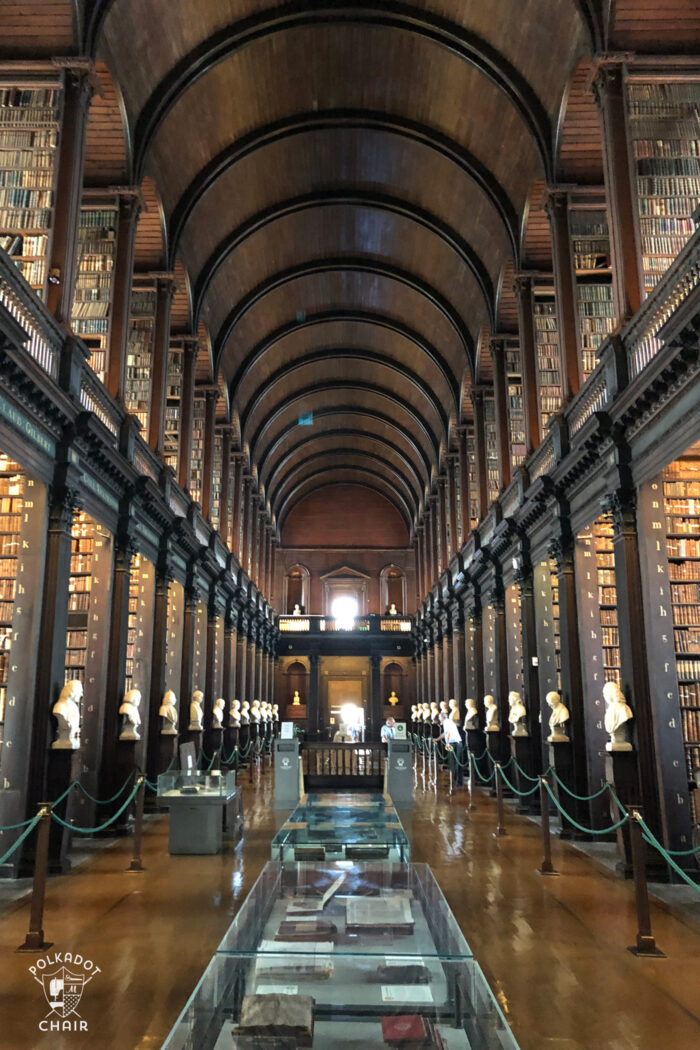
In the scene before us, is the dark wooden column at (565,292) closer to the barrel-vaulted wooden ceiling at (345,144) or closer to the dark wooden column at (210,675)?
the barrel-vaulted wooden ceiling at (345,144)

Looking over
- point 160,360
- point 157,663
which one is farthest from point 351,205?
point 157,663

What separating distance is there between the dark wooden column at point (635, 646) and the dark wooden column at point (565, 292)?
2.51 meters

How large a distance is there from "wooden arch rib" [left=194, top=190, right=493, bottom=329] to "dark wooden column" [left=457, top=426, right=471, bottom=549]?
13.6 feet

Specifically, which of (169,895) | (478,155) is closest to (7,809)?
(169,895)

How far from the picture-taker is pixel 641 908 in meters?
4.81

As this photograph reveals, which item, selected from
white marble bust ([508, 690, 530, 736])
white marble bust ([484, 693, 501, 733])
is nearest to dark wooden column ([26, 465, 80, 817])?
white marble bust ([508, 690, 530, 736])

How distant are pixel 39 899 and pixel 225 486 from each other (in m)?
14.2

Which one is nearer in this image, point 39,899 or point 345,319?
point 39,899

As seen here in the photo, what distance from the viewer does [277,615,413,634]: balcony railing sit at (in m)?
29.9

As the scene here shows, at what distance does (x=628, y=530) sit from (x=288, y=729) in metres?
8.71

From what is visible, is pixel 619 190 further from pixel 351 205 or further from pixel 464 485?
pixel 464 485

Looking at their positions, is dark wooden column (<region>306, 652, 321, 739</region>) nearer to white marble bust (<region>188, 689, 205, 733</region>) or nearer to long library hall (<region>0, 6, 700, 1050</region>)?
long library hall (<region>0, 6, 700, 1050</region>)

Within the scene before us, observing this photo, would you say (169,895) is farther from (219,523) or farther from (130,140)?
(219,523)

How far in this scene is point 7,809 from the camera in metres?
6.96
